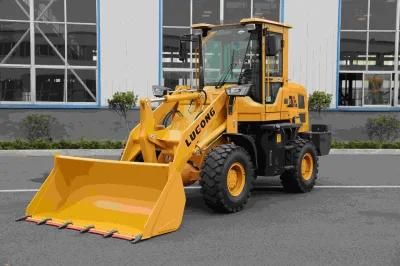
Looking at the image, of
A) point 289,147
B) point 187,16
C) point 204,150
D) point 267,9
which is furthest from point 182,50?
point 267,9

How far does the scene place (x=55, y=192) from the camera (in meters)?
7.50

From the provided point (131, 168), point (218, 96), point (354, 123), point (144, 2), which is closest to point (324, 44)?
point (354, 123)

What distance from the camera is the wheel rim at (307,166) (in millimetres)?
9812

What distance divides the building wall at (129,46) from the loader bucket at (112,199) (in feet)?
35.8

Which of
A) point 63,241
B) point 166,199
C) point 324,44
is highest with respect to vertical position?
point 324,44

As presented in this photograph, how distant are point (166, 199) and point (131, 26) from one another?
41.5ft

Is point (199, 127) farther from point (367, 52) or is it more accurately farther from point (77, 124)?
point (367, 52)

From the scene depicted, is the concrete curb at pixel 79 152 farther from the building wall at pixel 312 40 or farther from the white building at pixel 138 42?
the building wall at pixel 312 40

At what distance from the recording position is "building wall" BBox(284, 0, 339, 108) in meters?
18.7

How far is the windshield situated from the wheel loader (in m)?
0.02

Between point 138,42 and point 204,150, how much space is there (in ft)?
36.6

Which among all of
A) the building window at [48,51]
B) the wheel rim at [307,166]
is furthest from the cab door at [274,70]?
the building window at [48,51]

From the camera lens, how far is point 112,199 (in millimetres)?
7230

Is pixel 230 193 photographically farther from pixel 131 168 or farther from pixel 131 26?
pixel 131 26
